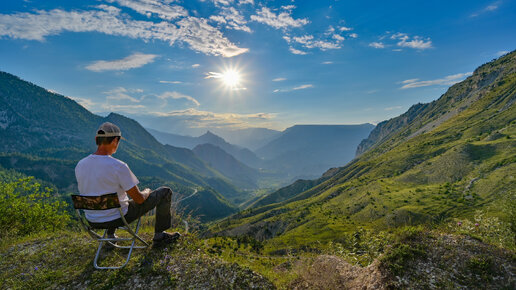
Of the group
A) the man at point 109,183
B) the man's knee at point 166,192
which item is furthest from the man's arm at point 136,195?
the man's knee at point 166,192

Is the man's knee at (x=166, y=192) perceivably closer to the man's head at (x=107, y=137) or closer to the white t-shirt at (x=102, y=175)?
the white t-shirt at (x=102, y=175)

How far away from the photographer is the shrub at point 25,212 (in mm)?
10383

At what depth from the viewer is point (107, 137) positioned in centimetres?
638

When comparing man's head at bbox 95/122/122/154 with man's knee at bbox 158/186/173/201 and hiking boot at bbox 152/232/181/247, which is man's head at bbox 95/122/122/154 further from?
hiking boot at bbox 152/232/181/247

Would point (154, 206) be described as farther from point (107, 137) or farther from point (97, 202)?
point (107, 137)

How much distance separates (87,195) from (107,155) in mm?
1169

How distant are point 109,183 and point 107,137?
1327 millimetres

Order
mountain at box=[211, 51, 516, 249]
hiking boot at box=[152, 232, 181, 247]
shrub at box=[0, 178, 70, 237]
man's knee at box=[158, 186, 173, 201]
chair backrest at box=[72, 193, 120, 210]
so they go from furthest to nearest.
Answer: mountain at box=[211, 51, 516, 249] < shrub at box=[0, 178, 70, 237] < hiking boot at box=[152, 232, 181, 247] < man's knee at box=[158, 186, 173, 201] < chair backrest at box=[72, 193, 120, 210]

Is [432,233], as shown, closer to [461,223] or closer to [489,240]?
[489,240]

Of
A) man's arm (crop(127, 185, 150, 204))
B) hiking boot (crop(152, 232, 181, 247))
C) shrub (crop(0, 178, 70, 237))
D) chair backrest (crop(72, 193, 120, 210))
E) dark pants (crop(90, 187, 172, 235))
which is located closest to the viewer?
chair backrest (crop(72, 193, 120, 210))

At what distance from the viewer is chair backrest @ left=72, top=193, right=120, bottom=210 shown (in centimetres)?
588

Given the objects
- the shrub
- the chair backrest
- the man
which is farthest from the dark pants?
the shrub

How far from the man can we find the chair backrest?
221mm

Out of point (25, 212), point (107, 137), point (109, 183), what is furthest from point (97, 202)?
point (25, 212)
